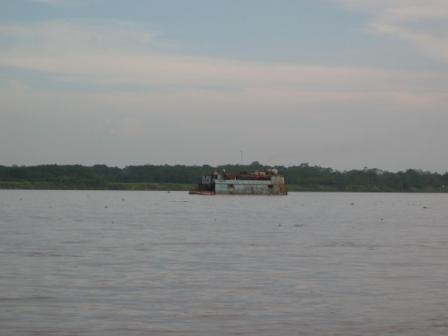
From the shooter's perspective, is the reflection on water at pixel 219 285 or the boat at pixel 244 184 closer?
the reflection on water at pixel 219 285

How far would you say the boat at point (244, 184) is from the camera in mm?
138625

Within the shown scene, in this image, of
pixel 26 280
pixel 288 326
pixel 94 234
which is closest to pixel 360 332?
pixel 288 326

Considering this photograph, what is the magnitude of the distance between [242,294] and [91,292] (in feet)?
13.2

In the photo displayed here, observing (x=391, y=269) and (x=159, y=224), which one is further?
(x=159, y=224)

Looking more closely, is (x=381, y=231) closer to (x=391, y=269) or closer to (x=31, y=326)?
(x=391, y=269)

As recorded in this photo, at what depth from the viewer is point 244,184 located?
456 ft

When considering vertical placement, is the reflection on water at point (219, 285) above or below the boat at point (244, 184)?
below

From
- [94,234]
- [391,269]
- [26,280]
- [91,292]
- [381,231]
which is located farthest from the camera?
[381,231]

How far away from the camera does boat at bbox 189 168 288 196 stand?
13862 centimetres

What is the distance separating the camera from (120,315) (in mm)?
21078

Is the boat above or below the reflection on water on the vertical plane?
above

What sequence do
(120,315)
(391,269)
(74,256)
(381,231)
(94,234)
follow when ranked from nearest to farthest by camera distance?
1. (120,315)
2. (391,269)
3. (74,256)
4. (94,234)
5. (381,231)

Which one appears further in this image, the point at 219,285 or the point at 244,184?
the point at 244,184

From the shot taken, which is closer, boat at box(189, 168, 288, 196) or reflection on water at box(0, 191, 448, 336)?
reflection on water at box(0, 191, 448, 336)
